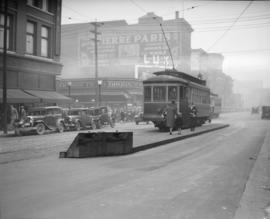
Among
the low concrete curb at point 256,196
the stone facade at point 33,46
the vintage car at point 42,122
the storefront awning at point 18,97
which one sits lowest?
the low concrete curb at point 256,196

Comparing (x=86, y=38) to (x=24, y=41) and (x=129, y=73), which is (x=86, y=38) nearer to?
(x=129, y=73)

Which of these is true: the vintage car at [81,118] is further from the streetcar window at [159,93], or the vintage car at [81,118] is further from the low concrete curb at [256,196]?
the low concrete curb at [256,196]

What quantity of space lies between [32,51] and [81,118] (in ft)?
19.8

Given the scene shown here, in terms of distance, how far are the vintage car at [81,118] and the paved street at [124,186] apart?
546 inches

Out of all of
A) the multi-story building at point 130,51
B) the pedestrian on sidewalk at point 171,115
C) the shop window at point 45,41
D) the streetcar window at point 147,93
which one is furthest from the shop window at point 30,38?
the multi-story building at point 130,51

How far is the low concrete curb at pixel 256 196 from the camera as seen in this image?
5.34 m

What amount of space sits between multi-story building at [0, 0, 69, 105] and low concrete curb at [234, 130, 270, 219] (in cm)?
1851

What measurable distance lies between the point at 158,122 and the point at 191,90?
394cm

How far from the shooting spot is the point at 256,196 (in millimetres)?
6367

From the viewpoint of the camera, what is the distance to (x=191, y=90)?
24516 mm

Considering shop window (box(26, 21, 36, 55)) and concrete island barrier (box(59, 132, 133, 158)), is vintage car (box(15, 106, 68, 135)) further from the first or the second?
concrete island barrier (box(59, 132, 133, 158))

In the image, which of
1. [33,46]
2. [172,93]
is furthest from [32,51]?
[172,93]

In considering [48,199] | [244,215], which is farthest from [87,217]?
[244,215]

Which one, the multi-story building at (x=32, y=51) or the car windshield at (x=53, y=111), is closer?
the car windshield at (x=53, y=111)
